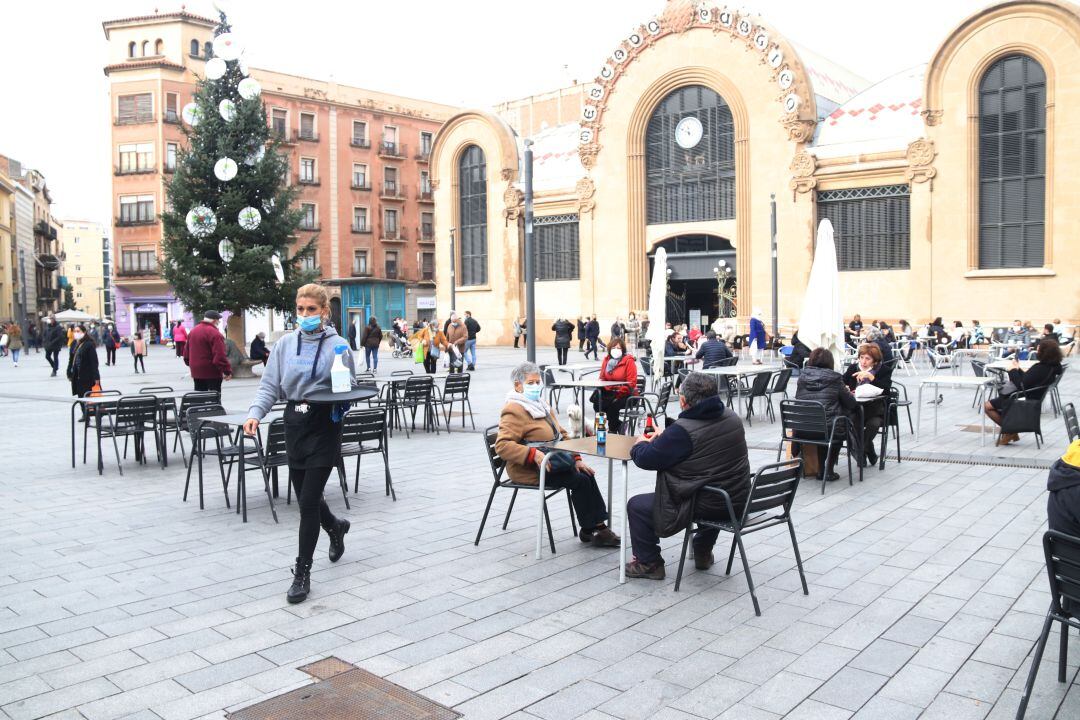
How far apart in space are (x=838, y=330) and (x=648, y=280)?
82.2 feet

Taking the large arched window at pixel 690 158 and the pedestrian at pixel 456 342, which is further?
the large arched window at pixel 690 158

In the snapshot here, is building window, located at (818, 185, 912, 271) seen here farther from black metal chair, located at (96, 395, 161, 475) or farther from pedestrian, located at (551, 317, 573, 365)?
black metal chair, located at (96, 395, 161, 475)

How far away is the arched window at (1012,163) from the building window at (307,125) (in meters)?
39.8

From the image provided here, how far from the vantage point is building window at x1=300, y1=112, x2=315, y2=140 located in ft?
184

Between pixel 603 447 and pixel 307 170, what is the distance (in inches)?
2100

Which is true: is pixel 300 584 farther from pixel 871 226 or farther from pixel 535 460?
pixel 871 226

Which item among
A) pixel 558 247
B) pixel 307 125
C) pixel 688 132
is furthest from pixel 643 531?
pixel 307 125

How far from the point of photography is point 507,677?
4535 mm

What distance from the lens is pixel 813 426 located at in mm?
9133

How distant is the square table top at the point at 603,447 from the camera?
246 inches

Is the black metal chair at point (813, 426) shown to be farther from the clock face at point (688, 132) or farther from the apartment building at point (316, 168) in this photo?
the apartment building at point (316, 168)

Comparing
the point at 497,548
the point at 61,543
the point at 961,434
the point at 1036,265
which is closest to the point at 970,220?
the point at 1036,265

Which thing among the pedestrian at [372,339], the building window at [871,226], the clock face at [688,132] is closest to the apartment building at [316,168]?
the clock face at [688,132]

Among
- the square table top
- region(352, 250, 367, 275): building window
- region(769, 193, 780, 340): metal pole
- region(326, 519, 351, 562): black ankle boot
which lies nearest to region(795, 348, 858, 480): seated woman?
the square table top
